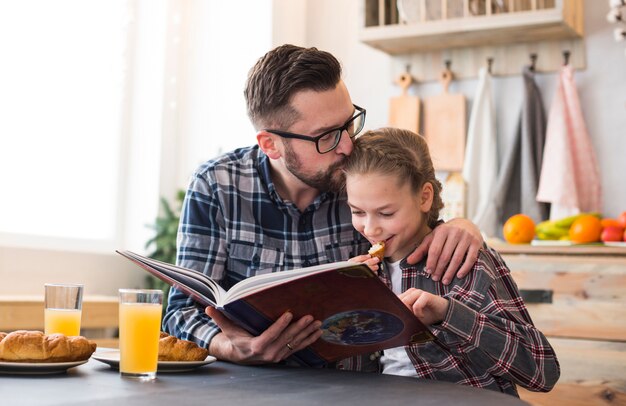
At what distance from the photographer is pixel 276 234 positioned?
1821 mm

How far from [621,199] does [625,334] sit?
31.3 inches

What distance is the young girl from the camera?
1.37 m

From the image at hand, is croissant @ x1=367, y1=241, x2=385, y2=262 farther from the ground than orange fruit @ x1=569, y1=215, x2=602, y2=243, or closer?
closer

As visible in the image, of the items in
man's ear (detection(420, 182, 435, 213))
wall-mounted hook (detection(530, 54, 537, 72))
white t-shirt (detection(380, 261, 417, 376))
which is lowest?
white t-shirt (detection(380, 261, 417, 376))

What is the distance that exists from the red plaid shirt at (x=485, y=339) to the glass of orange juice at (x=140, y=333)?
1.59 feet

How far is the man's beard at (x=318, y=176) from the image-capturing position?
1.75 m

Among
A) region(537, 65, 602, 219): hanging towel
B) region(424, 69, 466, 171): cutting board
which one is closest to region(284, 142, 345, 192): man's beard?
region(537, 65, 602, 219): hanging towel

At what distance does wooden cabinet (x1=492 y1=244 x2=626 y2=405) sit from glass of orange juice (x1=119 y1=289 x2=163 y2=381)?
5.62ft

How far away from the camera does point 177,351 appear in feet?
4.25

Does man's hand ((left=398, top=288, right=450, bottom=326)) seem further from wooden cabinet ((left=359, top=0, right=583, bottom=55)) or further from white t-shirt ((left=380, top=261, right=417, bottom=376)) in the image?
wooden cabinet ((left=359, top=0, right=583, bottom=55))

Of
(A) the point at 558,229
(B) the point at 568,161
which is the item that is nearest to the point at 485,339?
(A) the point at 558,229

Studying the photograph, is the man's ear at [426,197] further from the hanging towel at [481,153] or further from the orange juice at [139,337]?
the hanging towel at [481,153]

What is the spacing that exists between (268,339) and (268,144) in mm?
633

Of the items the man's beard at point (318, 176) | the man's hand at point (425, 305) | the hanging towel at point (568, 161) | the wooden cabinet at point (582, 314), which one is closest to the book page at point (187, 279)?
the man's hand at point (425, 305)
